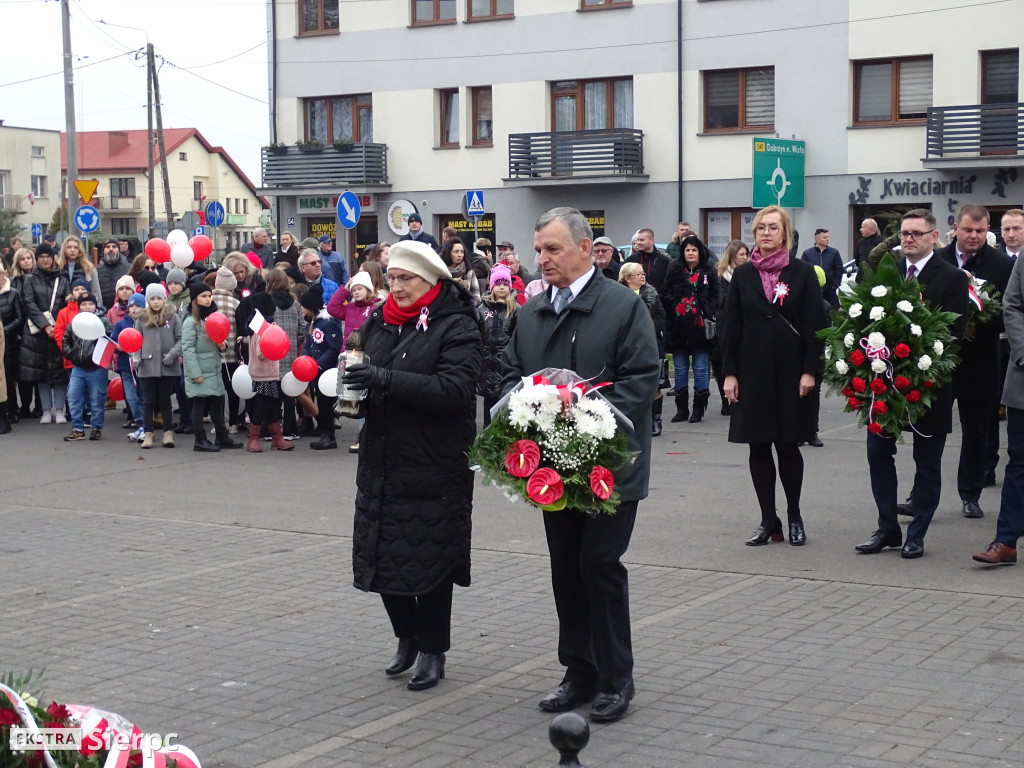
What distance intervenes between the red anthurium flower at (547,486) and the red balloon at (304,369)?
840 cm

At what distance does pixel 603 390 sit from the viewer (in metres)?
5.43

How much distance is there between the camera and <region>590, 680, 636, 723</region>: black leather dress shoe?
5.48m

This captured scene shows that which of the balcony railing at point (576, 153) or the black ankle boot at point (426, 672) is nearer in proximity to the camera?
the black ankle boot at point (426, 672)

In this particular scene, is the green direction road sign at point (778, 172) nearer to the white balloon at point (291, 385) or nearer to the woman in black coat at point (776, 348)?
the white balloon at point (291, 385)

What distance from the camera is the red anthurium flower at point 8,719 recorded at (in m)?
3.66

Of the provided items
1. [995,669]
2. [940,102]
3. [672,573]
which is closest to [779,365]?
[672,573]

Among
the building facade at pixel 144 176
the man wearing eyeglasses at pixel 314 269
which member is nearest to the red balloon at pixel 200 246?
the man wearing eyeglasses at pixel 314 269

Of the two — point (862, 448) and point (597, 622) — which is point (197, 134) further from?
point (597, 622)

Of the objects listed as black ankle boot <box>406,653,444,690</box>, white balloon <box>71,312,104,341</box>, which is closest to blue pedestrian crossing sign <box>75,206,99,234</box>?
white balloon <box>71,312,104,341</box>

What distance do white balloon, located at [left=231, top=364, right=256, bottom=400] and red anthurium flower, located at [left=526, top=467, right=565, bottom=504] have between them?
29.1ft

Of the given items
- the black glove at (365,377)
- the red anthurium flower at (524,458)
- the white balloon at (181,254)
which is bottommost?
the red anthurium flower at (524,458)

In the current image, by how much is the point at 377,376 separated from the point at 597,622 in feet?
4.36

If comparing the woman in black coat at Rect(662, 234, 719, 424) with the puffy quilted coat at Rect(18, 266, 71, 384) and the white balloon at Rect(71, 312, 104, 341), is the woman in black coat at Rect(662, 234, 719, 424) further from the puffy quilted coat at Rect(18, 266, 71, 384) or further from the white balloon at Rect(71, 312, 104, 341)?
the puffy quilted coat at Rect(18, 266, 71, 384)

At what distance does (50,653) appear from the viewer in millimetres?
6648
